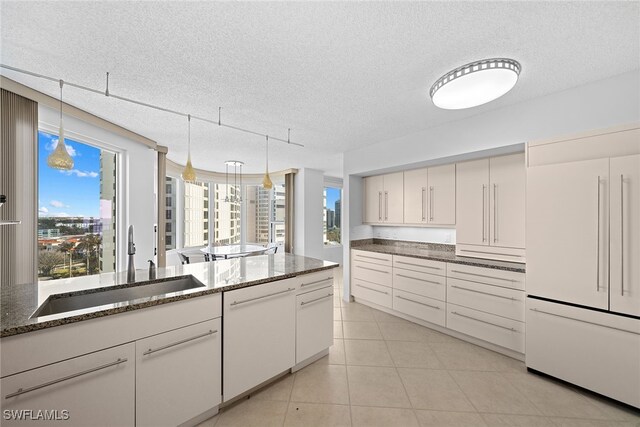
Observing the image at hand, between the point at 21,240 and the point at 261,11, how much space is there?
271cm

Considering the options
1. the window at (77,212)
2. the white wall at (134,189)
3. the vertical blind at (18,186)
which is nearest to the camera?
the vertical blind at (18,186)

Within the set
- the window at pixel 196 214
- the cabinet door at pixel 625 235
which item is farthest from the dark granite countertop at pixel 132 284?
the window at pixel 196 214

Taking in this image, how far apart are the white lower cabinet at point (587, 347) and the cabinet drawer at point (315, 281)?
1.83m

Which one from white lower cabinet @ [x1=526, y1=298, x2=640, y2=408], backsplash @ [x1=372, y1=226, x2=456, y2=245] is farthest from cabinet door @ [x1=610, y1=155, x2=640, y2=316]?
backsplash @ [x1=372, y1=226, x2=456, y2=245]

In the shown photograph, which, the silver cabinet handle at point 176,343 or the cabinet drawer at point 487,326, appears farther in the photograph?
the cabinet drawer at point 487,326

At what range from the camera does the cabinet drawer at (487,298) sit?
7.95 ft

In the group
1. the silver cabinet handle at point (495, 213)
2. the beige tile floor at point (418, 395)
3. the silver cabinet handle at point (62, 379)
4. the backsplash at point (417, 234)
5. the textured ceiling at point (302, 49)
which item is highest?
the textured ceiling at point (302, 49)

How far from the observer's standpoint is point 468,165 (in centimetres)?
312

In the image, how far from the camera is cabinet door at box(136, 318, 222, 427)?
1419mm

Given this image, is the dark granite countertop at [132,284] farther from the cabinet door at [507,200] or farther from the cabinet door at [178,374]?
the cabinet door at [507,200]

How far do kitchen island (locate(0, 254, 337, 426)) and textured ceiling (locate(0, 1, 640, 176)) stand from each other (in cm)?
159

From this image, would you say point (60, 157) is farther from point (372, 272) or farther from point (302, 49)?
point (372, 272)

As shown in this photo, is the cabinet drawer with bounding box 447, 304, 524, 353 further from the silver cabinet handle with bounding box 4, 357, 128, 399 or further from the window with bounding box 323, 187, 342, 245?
the window with bounding box 323, 187, 342, 245

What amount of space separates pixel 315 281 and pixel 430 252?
6.69 ft
